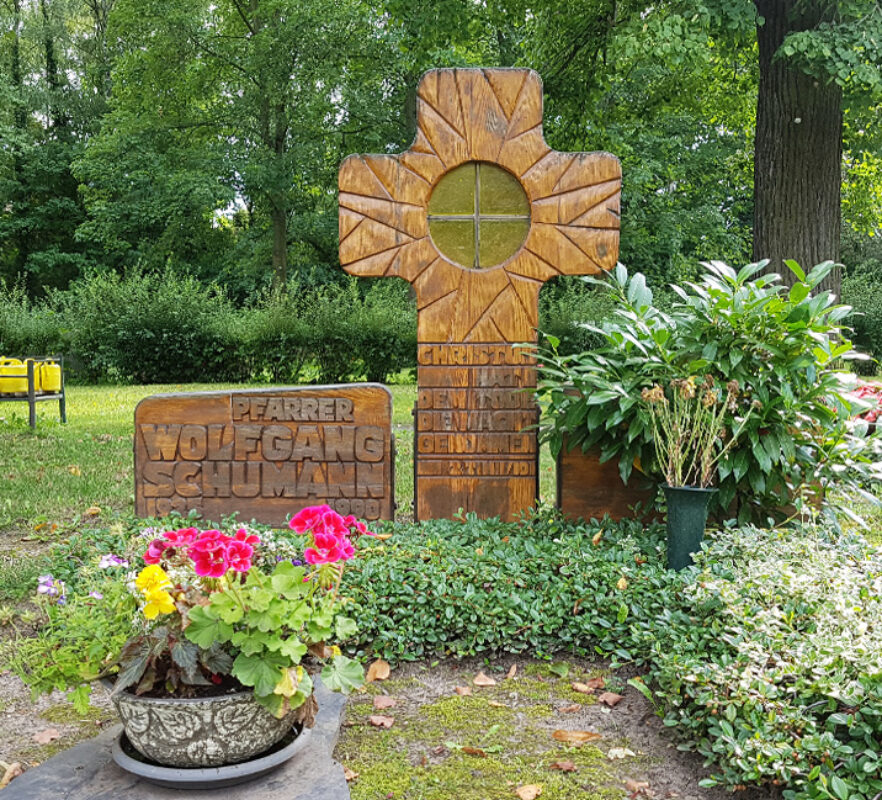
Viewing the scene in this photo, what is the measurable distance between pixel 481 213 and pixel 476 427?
50.1 inches

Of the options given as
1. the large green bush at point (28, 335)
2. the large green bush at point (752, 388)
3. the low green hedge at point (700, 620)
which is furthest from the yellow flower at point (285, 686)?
the large green bush at point (28, 335)

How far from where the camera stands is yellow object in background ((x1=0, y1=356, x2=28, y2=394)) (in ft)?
34.3

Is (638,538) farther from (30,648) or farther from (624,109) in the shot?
(624,109)

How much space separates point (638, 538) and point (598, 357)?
100cm

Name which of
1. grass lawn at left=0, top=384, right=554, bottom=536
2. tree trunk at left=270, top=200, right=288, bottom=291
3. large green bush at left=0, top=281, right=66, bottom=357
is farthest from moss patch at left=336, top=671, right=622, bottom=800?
tree trunk at left=270, top=200, right=288, bottom=291

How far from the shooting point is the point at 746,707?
2857 millimetres

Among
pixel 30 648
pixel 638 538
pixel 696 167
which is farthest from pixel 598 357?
pixel 696 167

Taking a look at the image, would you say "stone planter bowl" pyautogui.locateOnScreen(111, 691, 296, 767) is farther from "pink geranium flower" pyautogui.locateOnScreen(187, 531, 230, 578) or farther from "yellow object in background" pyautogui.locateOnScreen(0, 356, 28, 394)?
"yellow object in background" pyautogui.locateOnScreen(0, 356, 28, 394)

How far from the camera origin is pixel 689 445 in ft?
14.1

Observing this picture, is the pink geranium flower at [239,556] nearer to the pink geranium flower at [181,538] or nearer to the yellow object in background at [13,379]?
the pink geranium flower at [181,538]

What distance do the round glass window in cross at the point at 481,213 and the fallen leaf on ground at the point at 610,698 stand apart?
2.70 metres

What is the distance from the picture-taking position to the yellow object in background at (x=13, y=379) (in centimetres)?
1045

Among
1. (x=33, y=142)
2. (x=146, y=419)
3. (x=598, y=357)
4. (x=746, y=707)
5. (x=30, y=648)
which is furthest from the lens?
(x=33, y=142)

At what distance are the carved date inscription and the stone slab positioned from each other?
278cm
